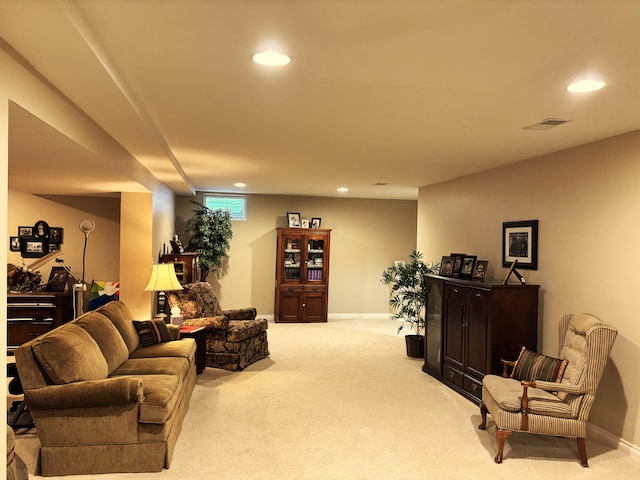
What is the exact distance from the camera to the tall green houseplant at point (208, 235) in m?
8.65

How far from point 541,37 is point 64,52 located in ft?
6.59

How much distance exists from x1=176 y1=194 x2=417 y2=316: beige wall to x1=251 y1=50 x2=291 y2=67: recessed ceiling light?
7058mm

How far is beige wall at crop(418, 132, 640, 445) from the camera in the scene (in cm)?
373

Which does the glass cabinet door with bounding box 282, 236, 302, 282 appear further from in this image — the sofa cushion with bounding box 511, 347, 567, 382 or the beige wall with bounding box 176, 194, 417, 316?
the sofa cushion with bounding box 511, 347, 567, 382

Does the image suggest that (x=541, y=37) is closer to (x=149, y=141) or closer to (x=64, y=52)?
(x=64, y=52)

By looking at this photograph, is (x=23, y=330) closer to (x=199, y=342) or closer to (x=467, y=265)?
(x=199, y=342)

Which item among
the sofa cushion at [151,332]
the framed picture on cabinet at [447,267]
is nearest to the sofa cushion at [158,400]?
the sofa cushion at [151,332]

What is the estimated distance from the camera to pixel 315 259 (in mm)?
9148

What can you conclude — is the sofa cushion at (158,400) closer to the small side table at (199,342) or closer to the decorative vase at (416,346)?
the small side table at (199,342)

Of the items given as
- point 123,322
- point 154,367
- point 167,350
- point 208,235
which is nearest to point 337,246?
point 208,235

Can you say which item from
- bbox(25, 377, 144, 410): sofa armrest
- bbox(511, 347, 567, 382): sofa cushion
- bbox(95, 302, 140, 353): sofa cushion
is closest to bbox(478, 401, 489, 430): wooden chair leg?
bbox(511, 347, 567, 382): sofa cushion

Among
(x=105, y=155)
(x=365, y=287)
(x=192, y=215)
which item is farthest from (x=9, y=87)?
(x=365, y=287)

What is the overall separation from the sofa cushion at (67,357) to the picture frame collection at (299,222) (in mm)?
6048

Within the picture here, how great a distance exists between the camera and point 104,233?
24.9 ft
